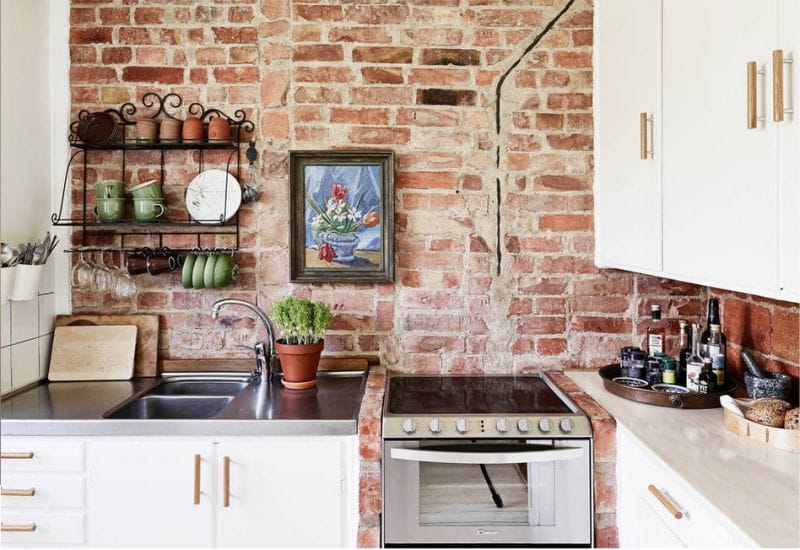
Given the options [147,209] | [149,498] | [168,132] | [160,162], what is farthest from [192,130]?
[149,498]

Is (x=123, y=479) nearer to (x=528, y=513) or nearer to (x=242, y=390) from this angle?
(x=242, y=390)

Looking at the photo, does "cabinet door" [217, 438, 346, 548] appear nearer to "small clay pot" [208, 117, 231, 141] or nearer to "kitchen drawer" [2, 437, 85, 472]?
"kitchen drawer" [2, 437, 85, 472]

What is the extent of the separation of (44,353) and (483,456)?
180cm

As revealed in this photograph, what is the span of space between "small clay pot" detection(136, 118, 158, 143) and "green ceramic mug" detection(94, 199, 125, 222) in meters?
0.27

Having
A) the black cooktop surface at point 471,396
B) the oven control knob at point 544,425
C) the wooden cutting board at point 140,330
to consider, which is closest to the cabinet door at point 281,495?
the black cooktop surface at point 471,396

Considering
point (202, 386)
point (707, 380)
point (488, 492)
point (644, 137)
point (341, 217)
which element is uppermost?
point (644, 137)

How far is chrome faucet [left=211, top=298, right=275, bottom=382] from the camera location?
84.7 inches

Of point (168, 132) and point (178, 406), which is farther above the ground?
point (168, 132)

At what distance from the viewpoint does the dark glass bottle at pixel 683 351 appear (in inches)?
76.4

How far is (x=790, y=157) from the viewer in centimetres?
113

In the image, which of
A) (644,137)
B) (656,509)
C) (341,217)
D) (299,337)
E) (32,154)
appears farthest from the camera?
(341,217)

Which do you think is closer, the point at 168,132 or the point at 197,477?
the point at 197,477

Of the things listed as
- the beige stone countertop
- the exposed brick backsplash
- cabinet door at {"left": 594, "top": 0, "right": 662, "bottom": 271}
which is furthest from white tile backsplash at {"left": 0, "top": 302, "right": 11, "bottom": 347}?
cabinet door at {"left": 594, "top": 0, "right": 662, "bottom": 271}

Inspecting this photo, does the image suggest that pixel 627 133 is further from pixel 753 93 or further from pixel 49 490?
pixel 49 490
